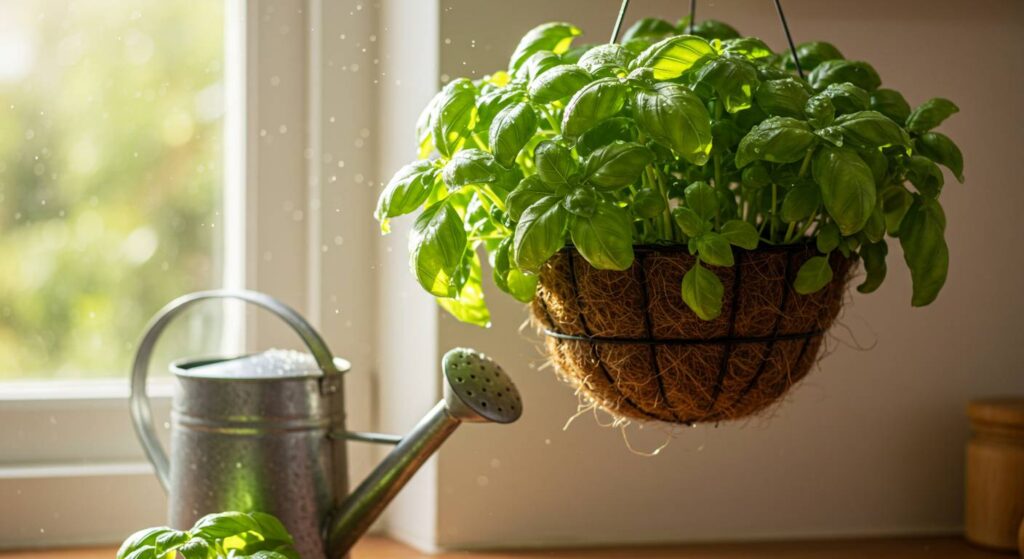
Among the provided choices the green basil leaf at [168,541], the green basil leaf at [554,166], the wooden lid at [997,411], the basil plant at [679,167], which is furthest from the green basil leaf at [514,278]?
the wooden lid at [997,411]

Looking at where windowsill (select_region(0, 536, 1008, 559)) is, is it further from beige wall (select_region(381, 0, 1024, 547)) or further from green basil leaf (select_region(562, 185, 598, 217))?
green basil leaf (select_region(562, 185, 598, 217))

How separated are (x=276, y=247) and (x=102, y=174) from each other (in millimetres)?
229

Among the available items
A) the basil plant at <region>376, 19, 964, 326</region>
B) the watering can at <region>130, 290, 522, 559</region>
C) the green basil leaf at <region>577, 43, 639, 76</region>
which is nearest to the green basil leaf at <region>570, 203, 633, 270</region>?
the basil plant at <region>376, 19, 964, 326</region>

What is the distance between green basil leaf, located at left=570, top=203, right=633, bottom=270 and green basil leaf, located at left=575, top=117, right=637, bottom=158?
84 millimetres

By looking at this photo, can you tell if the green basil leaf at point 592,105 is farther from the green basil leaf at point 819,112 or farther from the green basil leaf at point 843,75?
the green basil leaf at point 843,75

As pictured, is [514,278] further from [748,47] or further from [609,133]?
[748,47]

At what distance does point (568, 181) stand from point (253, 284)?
70 cm

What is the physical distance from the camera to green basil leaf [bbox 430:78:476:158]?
78 centimetres

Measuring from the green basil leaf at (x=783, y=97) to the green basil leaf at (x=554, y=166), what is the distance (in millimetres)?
132

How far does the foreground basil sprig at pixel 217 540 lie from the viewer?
811mm

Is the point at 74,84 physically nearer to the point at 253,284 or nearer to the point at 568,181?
the point at 253,284

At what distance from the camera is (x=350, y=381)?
1312mm

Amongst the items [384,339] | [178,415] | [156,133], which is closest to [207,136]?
[156,133]

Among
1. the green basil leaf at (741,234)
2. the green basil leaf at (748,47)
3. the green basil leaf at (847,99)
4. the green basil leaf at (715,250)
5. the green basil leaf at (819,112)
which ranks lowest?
the green basil leaf at (715,250)
